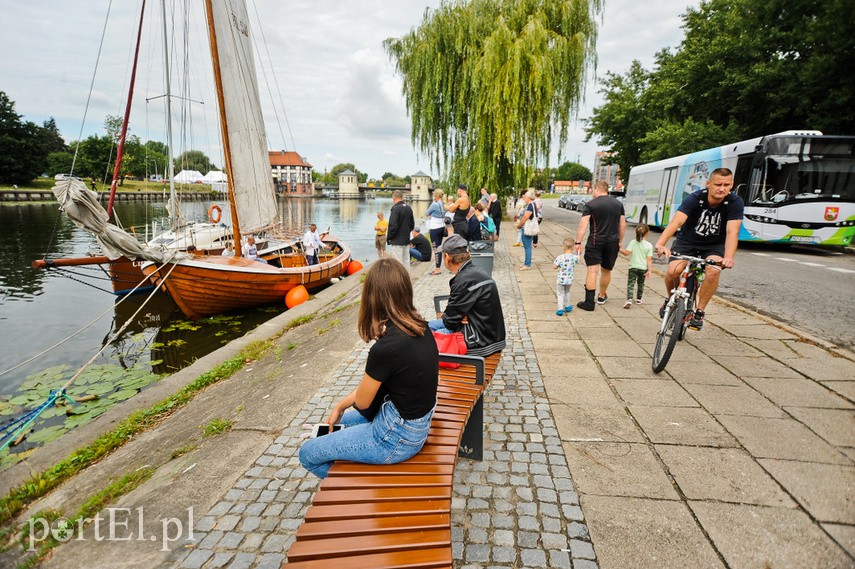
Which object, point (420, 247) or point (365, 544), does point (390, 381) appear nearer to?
point (365, 544)

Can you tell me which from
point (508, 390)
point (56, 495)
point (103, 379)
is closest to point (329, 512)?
point (508, 390)

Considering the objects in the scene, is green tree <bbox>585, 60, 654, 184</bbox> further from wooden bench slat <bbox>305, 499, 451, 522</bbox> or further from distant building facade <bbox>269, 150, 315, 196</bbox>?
distant building facade <bbox>269, 150, 315, 196</bbox>

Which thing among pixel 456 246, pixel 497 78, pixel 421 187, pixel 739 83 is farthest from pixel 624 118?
pixel 421 187

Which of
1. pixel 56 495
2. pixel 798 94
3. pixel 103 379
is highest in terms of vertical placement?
pixel 798 94

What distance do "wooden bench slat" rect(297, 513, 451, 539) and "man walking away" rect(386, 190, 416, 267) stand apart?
7.47 meters

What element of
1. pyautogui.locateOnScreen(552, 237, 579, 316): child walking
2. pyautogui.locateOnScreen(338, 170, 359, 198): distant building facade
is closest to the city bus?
pyautogui.locateOnScreen(552, 237, 579, 316): child walking

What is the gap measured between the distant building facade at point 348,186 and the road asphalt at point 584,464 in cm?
13787

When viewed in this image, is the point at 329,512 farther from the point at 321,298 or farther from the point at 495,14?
the point at 495,14

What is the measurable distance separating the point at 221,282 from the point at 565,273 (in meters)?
7.86

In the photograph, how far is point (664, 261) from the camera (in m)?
→ 11.2

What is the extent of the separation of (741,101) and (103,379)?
26756 millimetres

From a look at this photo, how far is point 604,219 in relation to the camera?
6.51m

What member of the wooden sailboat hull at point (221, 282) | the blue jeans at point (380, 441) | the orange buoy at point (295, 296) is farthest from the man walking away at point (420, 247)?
the blue jeans at point (380, 441)

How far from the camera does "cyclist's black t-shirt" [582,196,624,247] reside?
646cm
